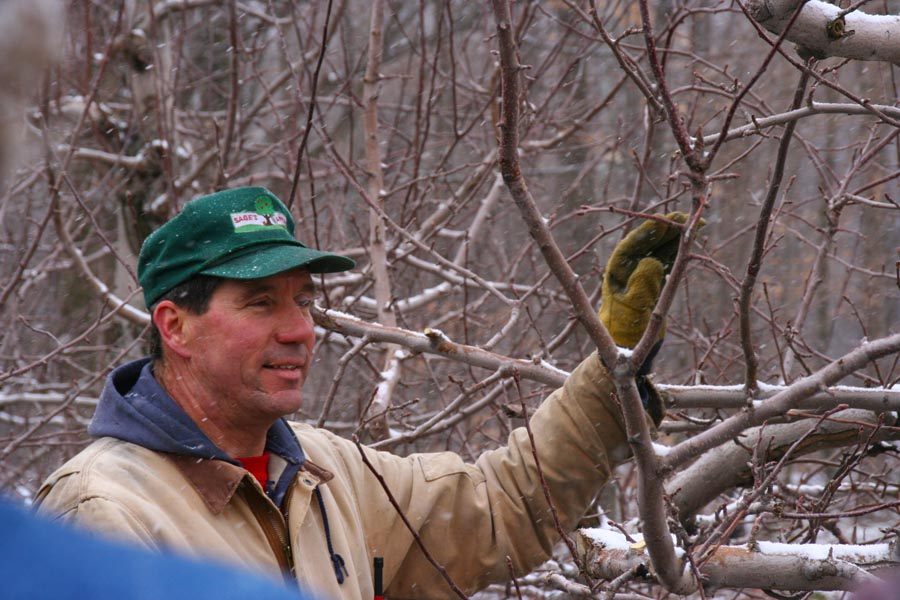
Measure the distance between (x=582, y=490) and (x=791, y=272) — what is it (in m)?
10.9

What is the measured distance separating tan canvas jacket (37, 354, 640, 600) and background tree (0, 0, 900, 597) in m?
0.19

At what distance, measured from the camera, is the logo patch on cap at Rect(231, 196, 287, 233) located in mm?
2732

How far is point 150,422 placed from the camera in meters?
2.39

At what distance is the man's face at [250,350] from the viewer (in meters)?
2.60

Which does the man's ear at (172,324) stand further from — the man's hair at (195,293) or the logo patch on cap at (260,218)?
the logo patch on cap at (260,218)

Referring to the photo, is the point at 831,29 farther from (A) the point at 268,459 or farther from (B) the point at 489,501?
(A) the point at 268,459

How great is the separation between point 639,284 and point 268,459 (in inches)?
46.5

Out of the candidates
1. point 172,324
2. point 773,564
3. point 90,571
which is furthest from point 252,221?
point 90,571

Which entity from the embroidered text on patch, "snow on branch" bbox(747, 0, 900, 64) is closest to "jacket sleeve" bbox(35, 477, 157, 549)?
the embroidered text on patch

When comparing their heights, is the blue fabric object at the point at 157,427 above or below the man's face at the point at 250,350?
below

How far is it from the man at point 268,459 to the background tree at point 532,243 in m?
0.24

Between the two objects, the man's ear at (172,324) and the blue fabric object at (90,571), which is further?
the man's ear at (172,324)

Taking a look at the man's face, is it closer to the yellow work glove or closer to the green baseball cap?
the green baseball cap

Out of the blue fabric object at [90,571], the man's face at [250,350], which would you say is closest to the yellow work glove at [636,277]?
the man's face at [250,350]
